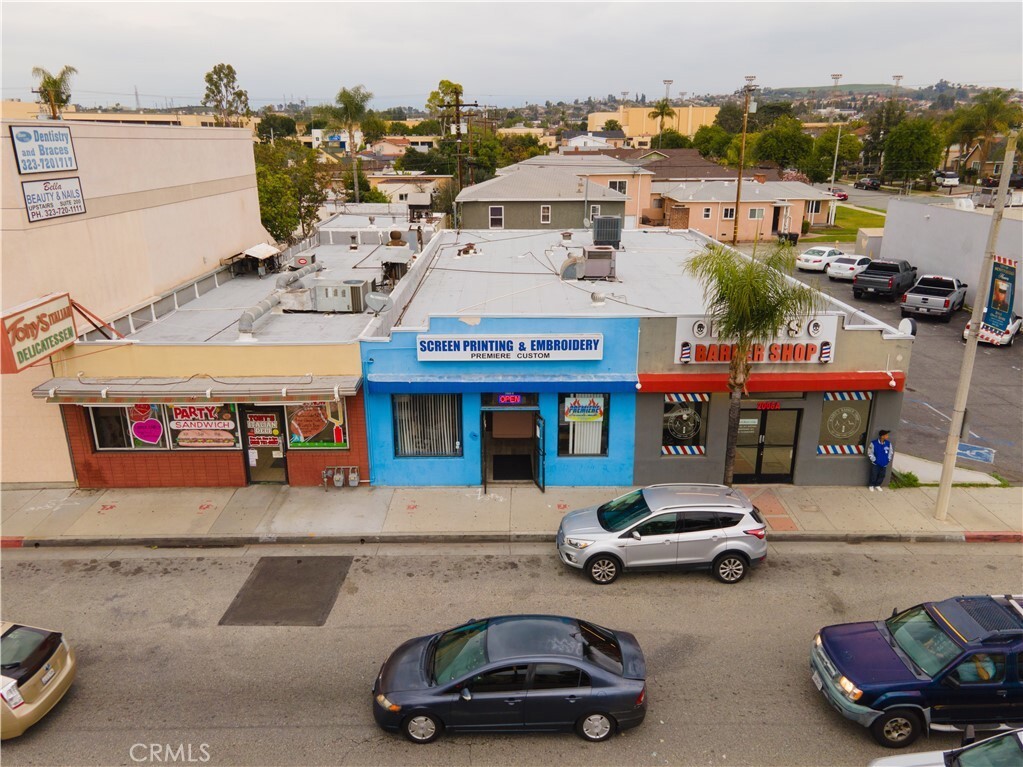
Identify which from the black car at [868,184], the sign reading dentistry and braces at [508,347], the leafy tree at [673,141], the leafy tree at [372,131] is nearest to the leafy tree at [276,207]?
the sign reading dentistry and braces at [508,347]

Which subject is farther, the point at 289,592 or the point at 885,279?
the point at 885,279

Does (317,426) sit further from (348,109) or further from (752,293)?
(348,109)

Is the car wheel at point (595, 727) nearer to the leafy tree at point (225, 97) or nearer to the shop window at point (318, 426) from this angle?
the shop window at point (318, 426)

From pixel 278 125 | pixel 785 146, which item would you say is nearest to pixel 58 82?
pixel 785 146

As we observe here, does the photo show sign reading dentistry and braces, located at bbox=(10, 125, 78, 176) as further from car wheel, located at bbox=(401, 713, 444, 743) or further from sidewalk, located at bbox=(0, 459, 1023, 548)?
car wheel, located at bbox=(401, 713, 444, 743)

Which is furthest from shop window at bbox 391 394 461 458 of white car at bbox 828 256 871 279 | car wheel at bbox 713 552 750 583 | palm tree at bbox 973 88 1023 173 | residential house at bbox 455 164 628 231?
palm tree at bbox 973 88 1023 173

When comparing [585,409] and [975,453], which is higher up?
[585,409]
